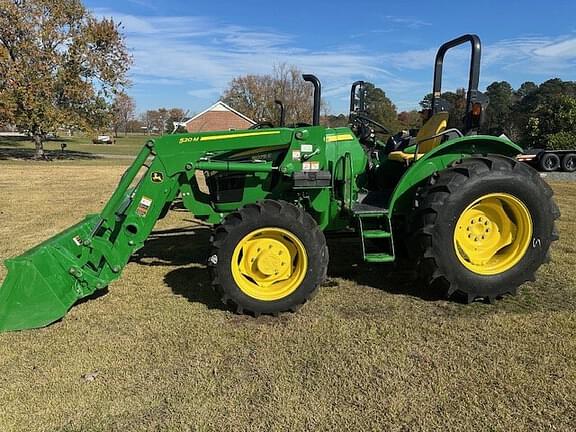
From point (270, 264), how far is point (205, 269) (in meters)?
1.54

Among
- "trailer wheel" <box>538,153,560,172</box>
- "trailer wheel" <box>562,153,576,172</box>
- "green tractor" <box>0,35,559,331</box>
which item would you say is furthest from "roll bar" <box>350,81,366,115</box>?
"trailer wheel" <box>562,153,576,172</box>

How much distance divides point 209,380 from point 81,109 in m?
27.0

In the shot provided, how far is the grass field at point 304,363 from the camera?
291 cm

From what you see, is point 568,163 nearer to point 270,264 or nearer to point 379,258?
point 379,258

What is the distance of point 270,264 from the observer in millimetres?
4367

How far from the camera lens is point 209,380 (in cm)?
331

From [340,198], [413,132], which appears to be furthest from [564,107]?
[340,198]

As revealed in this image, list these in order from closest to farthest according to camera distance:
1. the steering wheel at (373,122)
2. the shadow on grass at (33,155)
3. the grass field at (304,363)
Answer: the grass field at (304,363), the steering wheel at (373,122), the shadow on grass at (33,155)

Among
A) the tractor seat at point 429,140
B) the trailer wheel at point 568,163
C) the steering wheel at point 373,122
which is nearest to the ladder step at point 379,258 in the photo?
the tractor seat at point 429,140

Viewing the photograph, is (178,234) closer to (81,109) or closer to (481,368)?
(481,368)

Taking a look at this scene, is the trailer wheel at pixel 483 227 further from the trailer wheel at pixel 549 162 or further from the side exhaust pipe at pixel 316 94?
the trailer wheel at pixel 549 162

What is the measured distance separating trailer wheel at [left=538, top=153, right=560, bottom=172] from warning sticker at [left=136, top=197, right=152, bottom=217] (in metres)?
19.8

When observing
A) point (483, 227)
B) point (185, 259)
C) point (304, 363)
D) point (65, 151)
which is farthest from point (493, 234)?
point (65, 151)

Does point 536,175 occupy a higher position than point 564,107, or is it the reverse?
point 564,107
